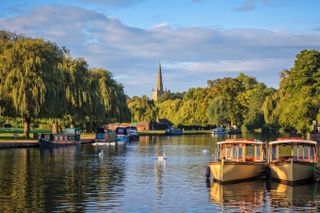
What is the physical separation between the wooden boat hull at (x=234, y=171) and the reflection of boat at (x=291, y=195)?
4.84 feet

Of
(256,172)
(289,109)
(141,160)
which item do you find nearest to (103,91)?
(289,109)

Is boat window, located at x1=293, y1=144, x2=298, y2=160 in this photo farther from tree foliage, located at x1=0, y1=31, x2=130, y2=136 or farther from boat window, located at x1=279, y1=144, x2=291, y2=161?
tree foliage, located at x1=0, y1=31, x2=130, y2=136

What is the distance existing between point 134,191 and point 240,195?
6.13 m

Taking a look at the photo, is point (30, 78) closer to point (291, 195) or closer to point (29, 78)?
point (29, 78)

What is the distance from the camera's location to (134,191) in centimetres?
3456

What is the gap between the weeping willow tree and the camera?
2913 inches

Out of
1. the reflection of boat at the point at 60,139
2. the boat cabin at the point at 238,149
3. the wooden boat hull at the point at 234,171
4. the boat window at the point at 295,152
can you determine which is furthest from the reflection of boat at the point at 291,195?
the reflection of boat at the point at 60,139

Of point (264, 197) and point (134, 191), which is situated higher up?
→ point (134, 191)

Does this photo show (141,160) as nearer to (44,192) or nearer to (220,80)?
(44,192)

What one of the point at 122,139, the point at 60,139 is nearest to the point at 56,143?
the point at 60,139

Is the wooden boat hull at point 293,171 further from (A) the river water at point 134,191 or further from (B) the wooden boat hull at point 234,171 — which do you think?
(B) the wooden boat hull at point 234,171

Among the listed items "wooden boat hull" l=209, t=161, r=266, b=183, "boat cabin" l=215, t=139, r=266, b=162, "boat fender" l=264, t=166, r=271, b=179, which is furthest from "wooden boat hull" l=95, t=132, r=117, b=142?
"wooden boat hull" l=209, t=161, r=266, b=183

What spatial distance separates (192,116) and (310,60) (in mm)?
82060

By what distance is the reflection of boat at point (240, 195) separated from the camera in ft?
97.3
